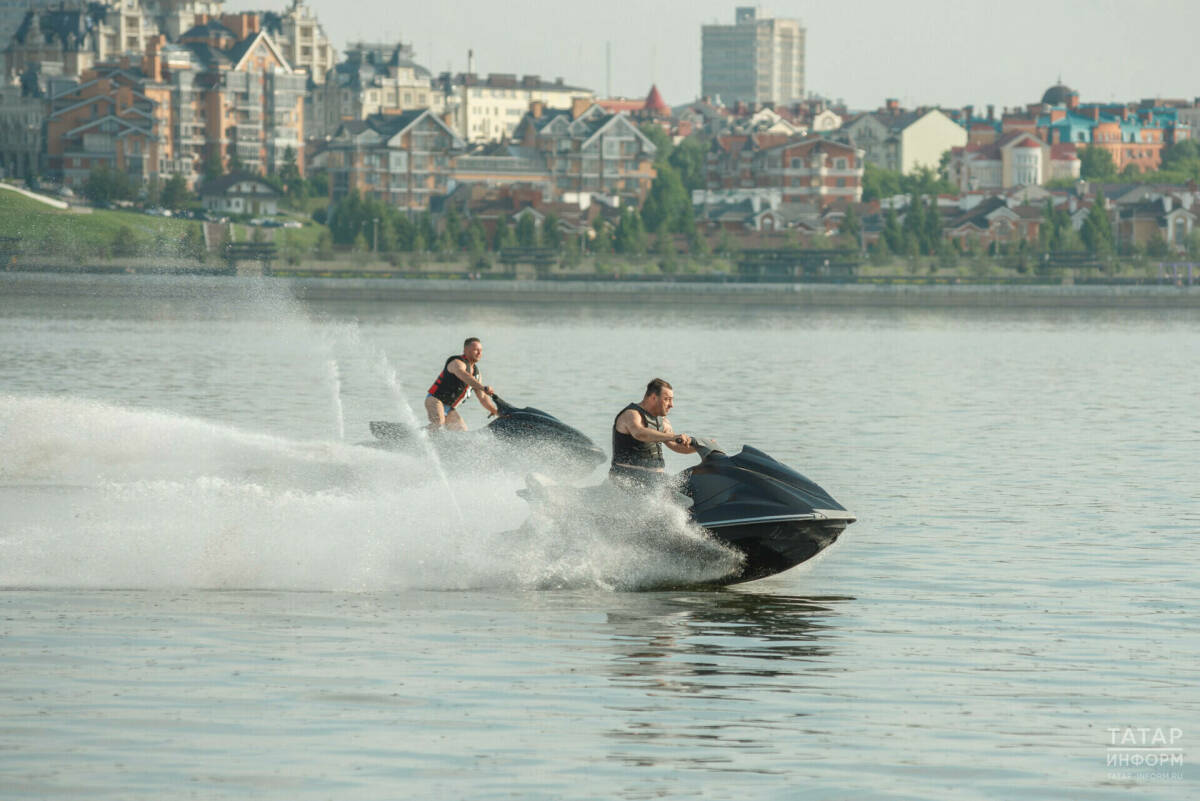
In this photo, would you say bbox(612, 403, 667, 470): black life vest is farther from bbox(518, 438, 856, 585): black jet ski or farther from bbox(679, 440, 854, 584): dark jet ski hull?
bbox(679, 440, 854, 584): dark jet ski hull

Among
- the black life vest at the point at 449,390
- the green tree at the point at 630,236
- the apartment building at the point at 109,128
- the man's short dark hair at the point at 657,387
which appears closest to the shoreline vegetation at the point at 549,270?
the green tree at the point at 630,236

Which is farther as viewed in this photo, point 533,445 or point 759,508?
point 533,445

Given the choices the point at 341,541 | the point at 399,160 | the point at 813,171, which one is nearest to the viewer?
the point at 341,541

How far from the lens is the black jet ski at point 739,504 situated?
57.4ft

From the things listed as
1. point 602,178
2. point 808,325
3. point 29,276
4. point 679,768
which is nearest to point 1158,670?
point 679,768

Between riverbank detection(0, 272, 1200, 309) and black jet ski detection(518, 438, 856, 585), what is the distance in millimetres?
118936

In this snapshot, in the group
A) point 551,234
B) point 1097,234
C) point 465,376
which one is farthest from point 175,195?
point 465,376

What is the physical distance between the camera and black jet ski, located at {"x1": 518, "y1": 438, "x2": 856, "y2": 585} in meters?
17.5

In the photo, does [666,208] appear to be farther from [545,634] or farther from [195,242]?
[545,634]

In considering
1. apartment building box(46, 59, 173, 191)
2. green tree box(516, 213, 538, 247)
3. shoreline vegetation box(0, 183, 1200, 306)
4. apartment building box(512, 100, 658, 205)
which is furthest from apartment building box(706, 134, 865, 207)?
apartment building box(46, 59, 173, 191)

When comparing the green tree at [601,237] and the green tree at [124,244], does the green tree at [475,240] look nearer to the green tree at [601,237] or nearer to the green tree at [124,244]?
the green tree at [601,237]

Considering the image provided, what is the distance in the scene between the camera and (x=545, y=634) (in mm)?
15805

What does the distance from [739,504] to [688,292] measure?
13113 cm

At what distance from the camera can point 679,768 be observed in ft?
38.8
